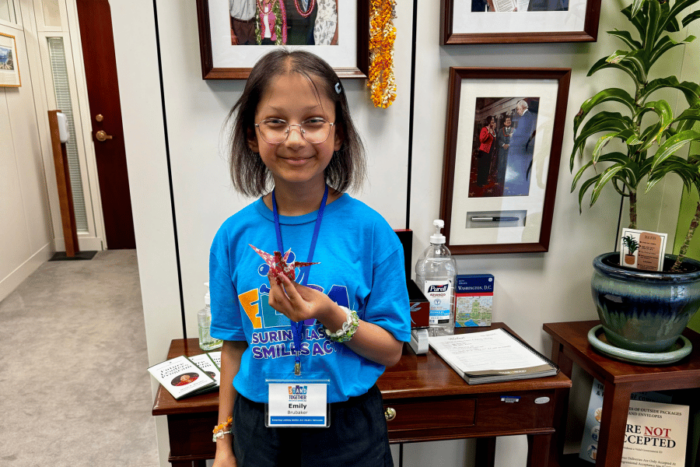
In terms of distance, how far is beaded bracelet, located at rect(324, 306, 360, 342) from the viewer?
2.68 feet

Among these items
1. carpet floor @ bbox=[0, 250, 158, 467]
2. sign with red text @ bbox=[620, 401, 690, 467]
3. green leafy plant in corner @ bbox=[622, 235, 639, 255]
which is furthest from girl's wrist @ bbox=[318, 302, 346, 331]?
carpet floor @ bbox=[0, 250, 158, 467]

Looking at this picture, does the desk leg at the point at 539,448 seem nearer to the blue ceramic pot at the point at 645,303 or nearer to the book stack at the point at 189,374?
the blue ceramic pot at the point at 645,303

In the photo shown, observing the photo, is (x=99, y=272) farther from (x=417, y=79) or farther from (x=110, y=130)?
(x=417, y=79)

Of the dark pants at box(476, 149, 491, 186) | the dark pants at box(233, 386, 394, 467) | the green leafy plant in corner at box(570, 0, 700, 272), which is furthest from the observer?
the dark pants at box(476, 149, 491, 186)

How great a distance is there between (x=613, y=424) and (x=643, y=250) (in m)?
0.49

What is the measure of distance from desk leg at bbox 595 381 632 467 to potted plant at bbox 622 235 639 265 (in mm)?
347

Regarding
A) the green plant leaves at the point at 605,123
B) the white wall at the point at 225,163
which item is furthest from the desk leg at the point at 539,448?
the green plant leaves at the point at 605,123

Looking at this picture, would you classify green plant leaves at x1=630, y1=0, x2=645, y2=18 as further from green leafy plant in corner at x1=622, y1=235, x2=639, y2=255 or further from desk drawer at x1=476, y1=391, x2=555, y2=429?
desk drawer at x1=476, y1=391, x2=555, y2=429

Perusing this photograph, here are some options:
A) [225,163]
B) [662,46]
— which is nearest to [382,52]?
[225,163]

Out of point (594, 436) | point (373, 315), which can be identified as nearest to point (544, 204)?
point (594, 436)

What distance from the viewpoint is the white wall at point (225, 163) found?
1.38m

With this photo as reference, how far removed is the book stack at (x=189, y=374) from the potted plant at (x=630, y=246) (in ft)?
3.85

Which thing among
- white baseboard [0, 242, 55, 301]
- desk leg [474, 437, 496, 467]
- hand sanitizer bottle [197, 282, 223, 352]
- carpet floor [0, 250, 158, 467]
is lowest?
carpet floor [0, 250, 158, 467]

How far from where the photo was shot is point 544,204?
1.63 meters
